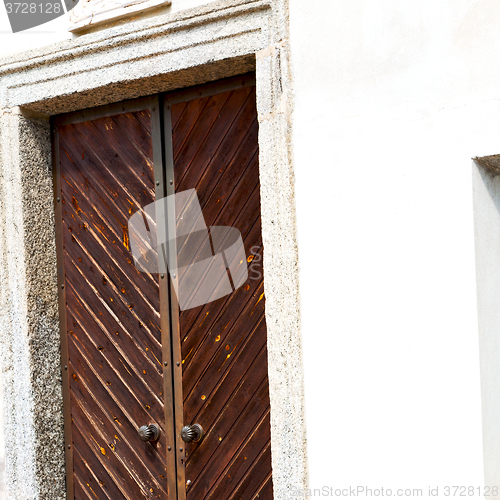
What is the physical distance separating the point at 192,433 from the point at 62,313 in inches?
38.4

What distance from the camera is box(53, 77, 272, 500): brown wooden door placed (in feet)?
8.75

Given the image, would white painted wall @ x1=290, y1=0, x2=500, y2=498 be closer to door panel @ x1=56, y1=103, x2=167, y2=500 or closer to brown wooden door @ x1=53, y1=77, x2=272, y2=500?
brown wooden door @ x1=53, y1=77, x2=272, y2=500

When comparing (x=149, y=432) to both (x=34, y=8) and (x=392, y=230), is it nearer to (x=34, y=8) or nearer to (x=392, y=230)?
(x=392, y=230)

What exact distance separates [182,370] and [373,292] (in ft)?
3.61

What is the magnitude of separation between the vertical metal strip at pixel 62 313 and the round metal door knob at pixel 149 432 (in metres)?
0.50

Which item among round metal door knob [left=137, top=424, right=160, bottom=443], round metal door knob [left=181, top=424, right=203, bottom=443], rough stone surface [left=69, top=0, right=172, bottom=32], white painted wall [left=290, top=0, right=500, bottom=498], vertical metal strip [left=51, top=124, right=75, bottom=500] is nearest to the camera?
white painted wall [left=290, top=0, right=500, bottom=498]

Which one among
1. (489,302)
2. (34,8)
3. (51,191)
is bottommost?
(489,302)

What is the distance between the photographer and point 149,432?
9.37ft

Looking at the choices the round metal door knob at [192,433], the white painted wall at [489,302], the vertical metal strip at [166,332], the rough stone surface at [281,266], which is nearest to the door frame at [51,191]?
the rough stone surface at [281,266]

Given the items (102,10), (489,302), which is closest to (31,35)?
(102,10)

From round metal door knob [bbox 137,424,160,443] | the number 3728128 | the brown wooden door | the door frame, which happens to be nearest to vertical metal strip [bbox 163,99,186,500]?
the brown wooden door

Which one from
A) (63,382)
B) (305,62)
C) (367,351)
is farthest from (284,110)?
(63,382)

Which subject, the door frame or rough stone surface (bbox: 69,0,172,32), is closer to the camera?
the door frame

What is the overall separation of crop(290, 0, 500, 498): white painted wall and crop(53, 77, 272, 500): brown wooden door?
0.42 metres
